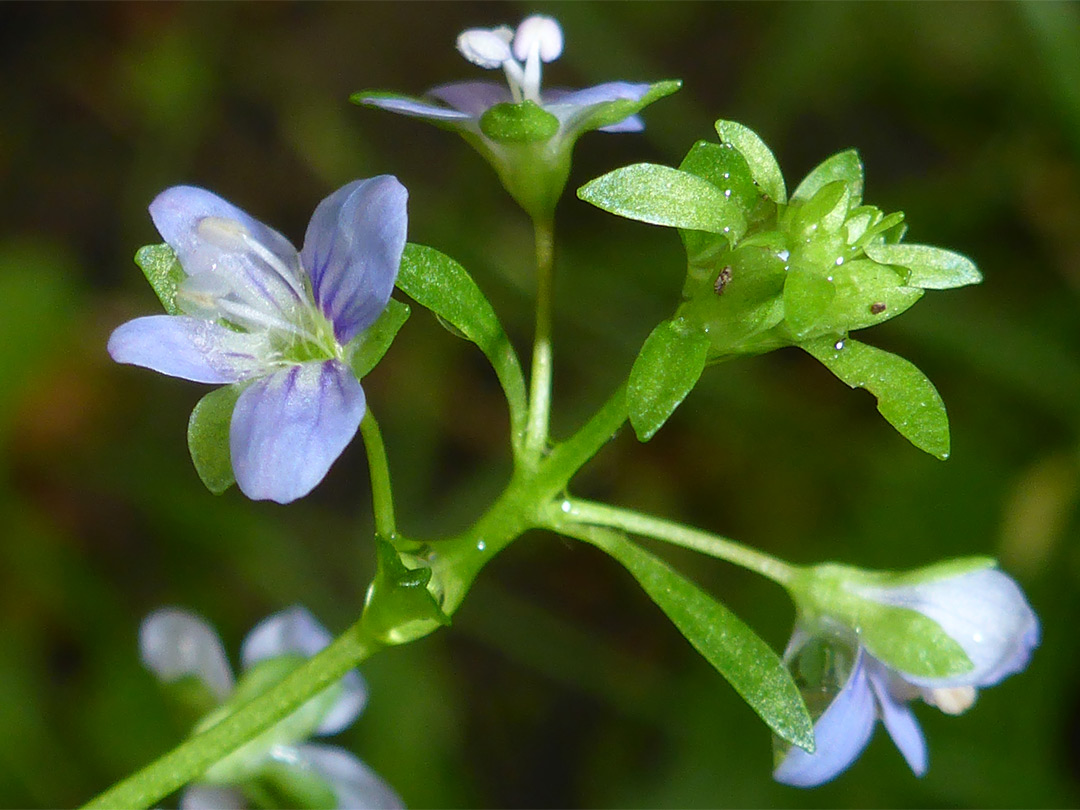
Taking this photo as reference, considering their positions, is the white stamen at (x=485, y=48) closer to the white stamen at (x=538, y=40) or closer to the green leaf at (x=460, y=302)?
the white stamen at (x=538, y=40)

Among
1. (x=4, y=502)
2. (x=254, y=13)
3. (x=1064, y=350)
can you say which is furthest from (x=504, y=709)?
(x=254, y=13)

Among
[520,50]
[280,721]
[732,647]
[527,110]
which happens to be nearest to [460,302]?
[527,110]

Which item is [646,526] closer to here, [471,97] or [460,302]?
[460,302]

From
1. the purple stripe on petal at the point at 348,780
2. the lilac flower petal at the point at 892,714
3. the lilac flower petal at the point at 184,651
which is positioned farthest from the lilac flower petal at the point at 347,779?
the lilac flower petal at the point at 892,714

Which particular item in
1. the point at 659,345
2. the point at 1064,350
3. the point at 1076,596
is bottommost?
the point at 1076,596

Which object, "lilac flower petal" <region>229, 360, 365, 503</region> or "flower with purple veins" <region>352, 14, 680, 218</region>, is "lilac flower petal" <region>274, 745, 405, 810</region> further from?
"flower with purple veins" <region>352, 14, 680, 218</region>

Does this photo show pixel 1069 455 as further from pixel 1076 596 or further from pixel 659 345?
pixel 659 345
